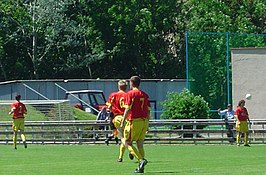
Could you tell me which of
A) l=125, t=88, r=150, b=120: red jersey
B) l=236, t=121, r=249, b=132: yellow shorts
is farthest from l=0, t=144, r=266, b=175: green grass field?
l=236, t=121, r=249, b=132: yellow shorts

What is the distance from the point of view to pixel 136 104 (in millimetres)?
19531

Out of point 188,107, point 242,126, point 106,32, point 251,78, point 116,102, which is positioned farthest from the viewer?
point 106,32

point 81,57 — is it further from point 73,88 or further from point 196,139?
point 196,139

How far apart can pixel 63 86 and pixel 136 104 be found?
3514cm

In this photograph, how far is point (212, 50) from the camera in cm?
4541

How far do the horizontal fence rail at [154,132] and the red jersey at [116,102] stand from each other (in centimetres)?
1406

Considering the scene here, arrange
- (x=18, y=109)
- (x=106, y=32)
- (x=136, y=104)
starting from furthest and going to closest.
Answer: (x=106, y=32) → (x=18, y=109) → (x=136, y=104)

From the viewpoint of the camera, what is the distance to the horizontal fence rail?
122 ft

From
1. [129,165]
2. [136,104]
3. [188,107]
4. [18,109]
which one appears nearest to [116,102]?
[129,165]

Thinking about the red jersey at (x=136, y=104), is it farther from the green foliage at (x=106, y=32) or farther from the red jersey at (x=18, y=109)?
the green foliage at (x=106, y=32)

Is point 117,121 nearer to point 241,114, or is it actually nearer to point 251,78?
point 241,114

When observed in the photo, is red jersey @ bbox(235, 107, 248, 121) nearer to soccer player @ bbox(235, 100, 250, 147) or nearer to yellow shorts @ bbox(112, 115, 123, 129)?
soccer player @ bbox(235, 100, 250, 147)

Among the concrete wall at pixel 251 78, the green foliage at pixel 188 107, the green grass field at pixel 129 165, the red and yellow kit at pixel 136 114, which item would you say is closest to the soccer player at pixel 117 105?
the green grass field at pixel 129 165

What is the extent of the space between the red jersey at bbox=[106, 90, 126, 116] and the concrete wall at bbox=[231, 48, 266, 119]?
2065 centimetres
